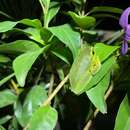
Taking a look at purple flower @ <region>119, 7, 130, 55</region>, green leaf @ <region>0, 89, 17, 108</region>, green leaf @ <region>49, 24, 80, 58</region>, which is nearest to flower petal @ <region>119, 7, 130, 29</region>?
purple flower @ <region>119, 7, 130, 55</region>

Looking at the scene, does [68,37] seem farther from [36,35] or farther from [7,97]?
[7,97]

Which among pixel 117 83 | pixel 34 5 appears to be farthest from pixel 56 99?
pixel 34 5

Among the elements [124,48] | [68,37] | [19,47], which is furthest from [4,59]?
[124,48]

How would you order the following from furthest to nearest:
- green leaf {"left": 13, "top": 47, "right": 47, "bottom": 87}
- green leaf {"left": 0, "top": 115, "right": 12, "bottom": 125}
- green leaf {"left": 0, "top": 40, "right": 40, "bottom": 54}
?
green leaf {"left": 0, "top": 115, "right": 12, "bottom": 125}
green leaf {"left": 0, "top": 40, "right": 40, "bottom": 54}
green leaf {"left": 13, "top": 47, "right": 47, "bottom": 87}

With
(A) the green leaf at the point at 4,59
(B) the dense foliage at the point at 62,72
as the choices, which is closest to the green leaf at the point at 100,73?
(B) the dense foliage at the point at 62,72

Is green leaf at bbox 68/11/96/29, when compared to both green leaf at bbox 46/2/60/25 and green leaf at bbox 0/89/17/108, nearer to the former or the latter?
green leaf at bbox 46/2/60/25

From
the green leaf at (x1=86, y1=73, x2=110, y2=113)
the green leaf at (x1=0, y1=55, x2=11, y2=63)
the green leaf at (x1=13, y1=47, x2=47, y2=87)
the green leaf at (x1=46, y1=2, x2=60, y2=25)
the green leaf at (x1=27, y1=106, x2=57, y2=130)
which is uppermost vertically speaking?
the green leaf at (x1=46, y1=2, x2=60, y2=25)

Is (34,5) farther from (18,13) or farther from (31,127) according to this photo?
(31,127)

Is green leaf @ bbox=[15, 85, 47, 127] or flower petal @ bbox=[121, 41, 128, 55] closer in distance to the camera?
flower petal @ bbox=[121, 41, 128, 55]
